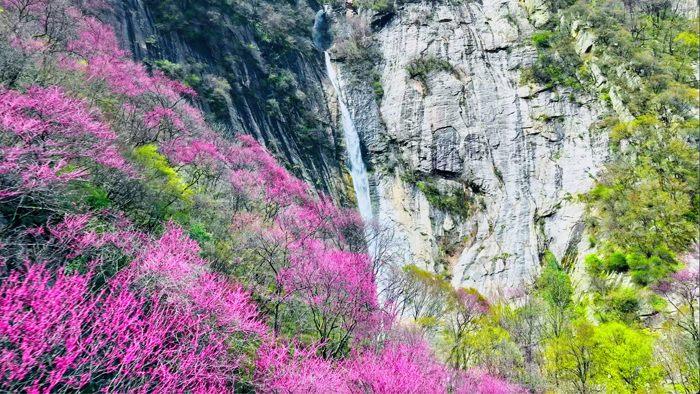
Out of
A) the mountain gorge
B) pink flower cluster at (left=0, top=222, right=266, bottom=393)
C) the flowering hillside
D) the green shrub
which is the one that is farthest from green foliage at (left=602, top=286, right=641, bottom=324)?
pink flower cluster at (left=0, top=222, right=266, bottom=393)

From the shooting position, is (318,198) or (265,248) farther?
(318,198)

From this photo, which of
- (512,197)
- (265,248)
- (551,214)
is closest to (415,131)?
(512,197)

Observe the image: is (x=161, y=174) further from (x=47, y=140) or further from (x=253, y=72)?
(x=253, y=72)

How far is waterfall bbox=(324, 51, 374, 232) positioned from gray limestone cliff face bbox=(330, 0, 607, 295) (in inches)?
32.4

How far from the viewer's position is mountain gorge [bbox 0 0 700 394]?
293 inches

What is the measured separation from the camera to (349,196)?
3419 centimetres

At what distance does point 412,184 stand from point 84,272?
28.5 meters

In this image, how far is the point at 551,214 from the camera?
1095 inches

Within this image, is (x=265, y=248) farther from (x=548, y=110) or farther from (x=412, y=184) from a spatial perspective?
(x=548, y=110)

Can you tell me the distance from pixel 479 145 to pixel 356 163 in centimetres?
1135

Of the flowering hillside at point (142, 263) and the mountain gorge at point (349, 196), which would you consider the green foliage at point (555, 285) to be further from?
the flowering hillside at point (142, 263)

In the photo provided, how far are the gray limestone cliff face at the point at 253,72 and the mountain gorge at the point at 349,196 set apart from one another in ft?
0.66

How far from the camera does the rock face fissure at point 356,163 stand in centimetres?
3397

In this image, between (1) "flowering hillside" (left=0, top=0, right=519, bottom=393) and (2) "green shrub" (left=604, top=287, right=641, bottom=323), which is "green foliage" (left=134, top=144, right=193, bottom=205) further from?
(2) "green shrub" (left=604, top=287, right=641, bottom=323)
